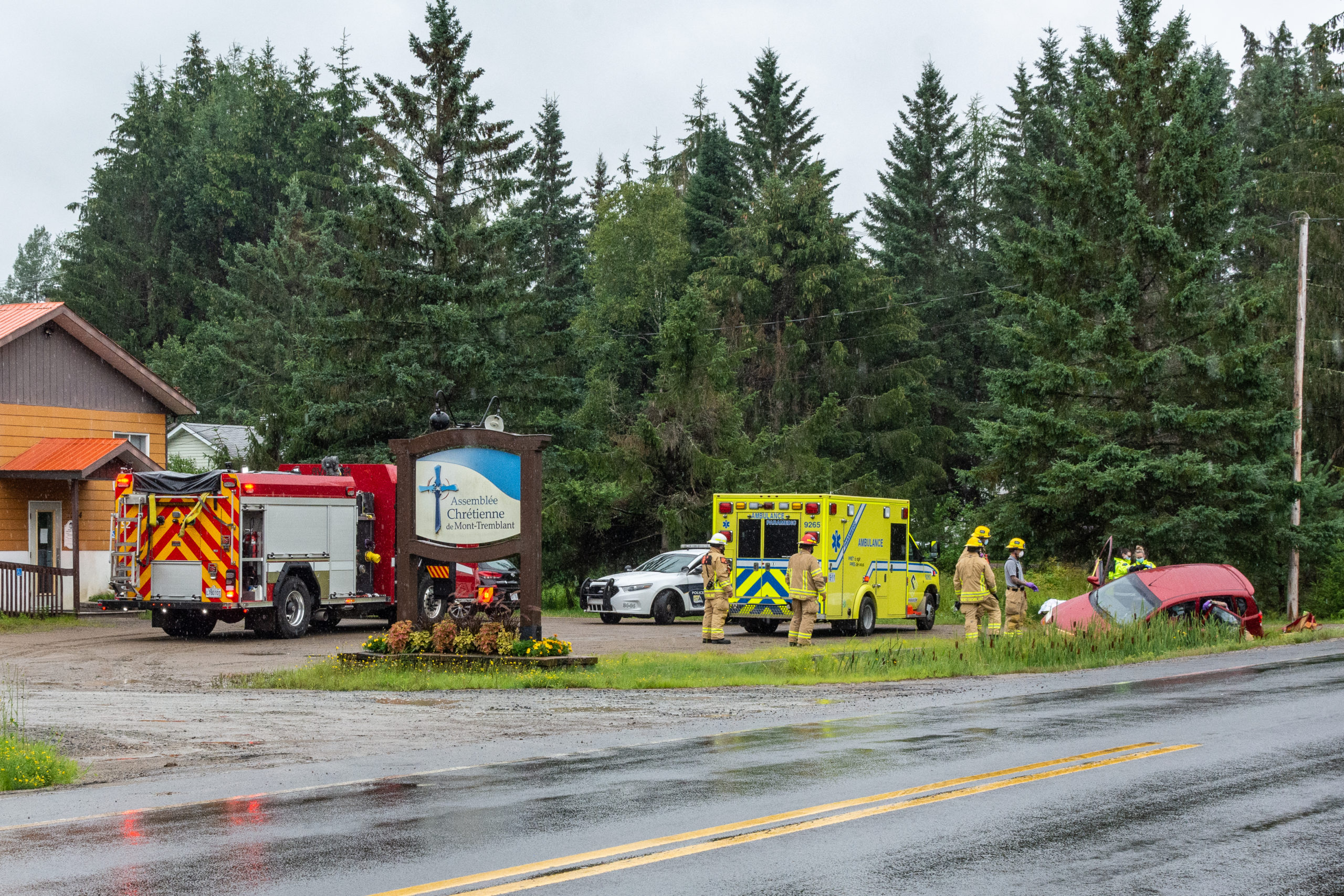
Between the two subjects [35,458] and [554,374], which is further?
[554,374]

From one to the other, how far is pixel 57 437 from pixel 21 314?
301 cm

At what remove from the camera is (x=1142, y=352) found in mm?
33906

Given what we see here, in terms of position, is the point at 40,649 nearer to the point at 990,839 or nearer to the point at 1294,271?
the point at 990,839

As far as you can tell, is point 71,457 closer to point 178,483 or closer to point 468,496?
point 178,483

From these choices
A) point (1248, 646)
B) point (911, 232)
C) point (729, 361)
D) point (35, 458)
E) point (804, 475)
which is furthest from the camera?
point (911, 232)

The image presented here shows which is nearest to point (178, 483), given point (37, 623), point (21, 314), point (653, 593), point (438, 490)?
point (37, 623)

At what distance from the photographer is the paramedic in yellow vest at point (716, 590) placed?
2338cm

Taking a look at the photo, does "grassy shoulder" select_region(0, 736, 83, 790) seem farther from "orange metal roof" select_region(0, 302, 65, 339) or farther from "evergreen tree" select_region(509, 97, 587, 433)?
"evergreen tree" select_region(509, 97, 587, 433)

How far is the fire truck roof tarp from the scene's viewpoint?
2488 cm

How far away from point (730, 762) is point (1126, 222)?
90.9 ft

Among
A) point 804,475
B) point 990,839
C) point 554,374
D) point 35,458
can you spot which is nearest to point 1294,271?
point 804,475

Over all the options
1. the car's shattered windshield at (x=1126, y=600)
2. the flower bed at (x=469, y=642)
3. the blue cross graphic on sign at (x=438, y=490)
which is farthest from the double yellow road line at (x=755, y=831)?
the car's shattered windshield at (x=1126, y=600)

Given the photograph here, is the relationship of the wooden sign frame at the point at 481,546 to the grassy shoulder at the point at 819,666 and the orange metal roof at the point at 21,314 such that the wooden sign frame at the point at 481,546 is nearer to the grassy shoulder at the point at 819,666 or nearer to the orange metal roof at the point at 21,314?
the grassy shoulder at the point at 819,666

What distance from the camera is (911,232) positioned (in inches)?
2480
